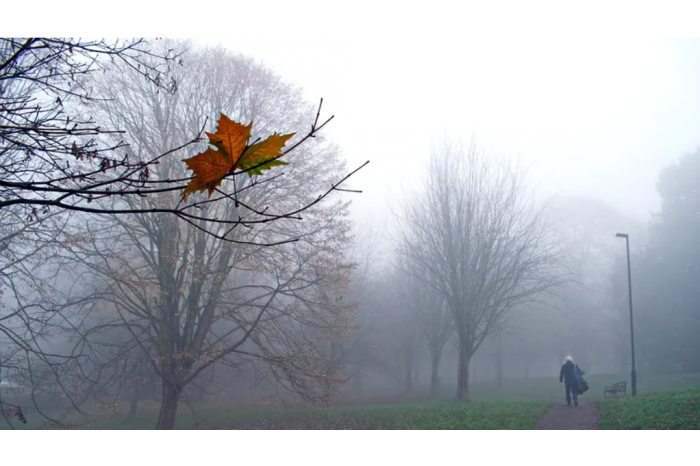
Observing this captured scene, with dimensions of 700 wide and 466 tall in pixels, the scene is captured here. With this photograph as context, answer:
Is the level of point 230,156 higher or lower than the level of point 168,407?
higher

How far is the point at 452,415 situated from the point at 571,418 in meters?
2.29

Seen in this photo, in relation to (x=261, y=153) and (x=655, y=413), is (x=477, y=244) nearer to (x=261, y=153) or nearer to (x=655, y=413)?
(x=655, y=413)

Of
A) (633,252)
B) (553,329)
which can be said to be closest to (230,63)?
(553,329)

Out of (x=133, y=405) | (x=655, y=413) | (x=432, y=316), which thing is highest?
(x=432, y=316)

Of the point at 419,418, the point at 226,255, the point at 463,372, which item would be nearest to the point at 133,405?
the point at 226,255

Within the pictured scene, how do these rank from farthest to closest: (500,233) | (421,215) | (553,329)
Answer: (553,329) < (421,215) < (500,233)

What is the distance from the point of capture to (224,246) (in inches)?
395

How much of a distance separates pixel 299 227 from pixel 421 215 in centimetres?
459

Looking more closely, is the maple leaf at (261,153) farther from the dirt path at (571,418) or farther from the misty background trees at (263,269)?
the dirt path at (571,418)

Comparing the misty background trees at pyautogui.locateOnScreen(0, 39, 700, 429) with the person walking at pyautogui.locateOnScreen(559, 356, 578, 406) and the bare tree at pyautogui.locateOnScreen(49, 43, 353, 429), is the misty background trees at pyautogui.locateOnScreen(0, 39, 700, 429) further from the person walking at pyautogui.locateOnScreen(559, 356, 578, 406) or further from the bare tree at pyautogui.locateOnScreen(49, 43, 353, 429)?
the person walking at pyautogui.locateOnScreen(559, 356, 578, 406)

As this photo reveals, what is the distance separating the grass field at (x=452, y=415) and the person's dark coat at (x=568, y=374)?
29.2 inches

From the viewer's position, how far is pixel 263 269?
985 centimetres

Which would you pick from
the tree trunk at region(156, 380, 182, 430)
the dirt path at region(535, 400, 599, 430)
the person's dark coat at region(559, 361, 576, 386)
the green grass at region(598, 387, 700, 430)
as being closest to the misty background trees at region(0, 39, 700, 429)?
the tree trunk at region(156, 380, 182, 430)

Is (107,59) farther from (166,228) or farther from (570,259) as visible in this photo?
(570,259)
